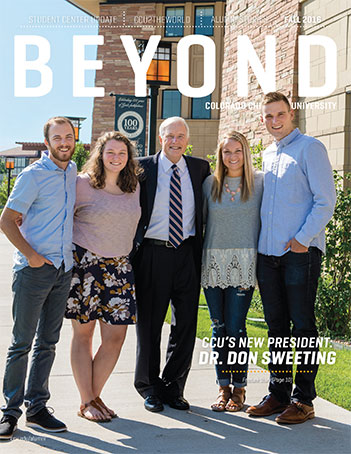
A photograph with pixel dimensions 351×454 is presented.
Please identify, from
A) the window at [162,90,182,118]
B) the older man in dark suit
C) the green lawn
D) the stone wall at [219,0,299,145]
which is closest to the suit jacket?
the older man in dark suit

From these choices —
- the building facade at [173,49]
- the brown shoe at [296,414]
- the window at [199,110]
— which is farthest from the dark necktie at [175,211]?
the window at [199,110]

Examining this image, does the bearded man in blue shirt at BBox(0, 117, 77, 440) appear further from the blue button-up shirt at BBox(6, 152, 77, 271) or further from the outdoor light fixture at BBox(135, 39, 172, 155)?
the outdoor light fixture at BBox(135, 39, 172, 155)

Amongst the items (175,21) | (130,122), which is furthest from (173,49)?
(130,122)

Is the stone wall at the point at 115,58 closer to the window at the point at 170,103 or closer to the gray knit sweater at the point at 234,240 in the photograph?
the window at the point at 170,103

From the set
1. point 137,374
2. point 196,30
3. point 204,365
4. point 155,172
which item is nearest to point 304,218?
point 155,172

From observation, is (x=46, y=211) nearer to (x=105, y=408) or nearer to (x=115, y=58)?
(x=105, y=408)

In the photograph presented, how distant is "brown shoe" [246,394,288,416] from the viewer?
4.17m

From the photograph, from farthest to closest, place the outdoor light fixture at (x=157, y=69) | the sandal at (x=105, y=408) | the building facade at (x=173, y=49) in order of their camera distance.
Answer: the building facade at (x=173, y=49)
the outdoor light fixture at (x=157, y=69)
the sandal at (x=105, y=408)

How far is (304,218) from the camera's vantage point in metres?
4.09

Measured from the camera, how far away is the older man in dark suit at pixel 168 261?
436 cm

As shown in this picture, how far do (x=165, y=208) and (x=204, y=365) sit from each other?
76.7 inches

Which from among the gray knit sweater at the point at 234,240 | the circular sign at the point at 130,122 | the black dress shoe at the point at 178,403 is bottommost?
the black dress shoe at the point at 178,403

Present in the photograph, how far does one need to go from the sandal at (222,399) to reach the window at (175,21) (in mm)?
25031

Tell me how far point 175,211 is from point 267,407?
1570 millimetres
